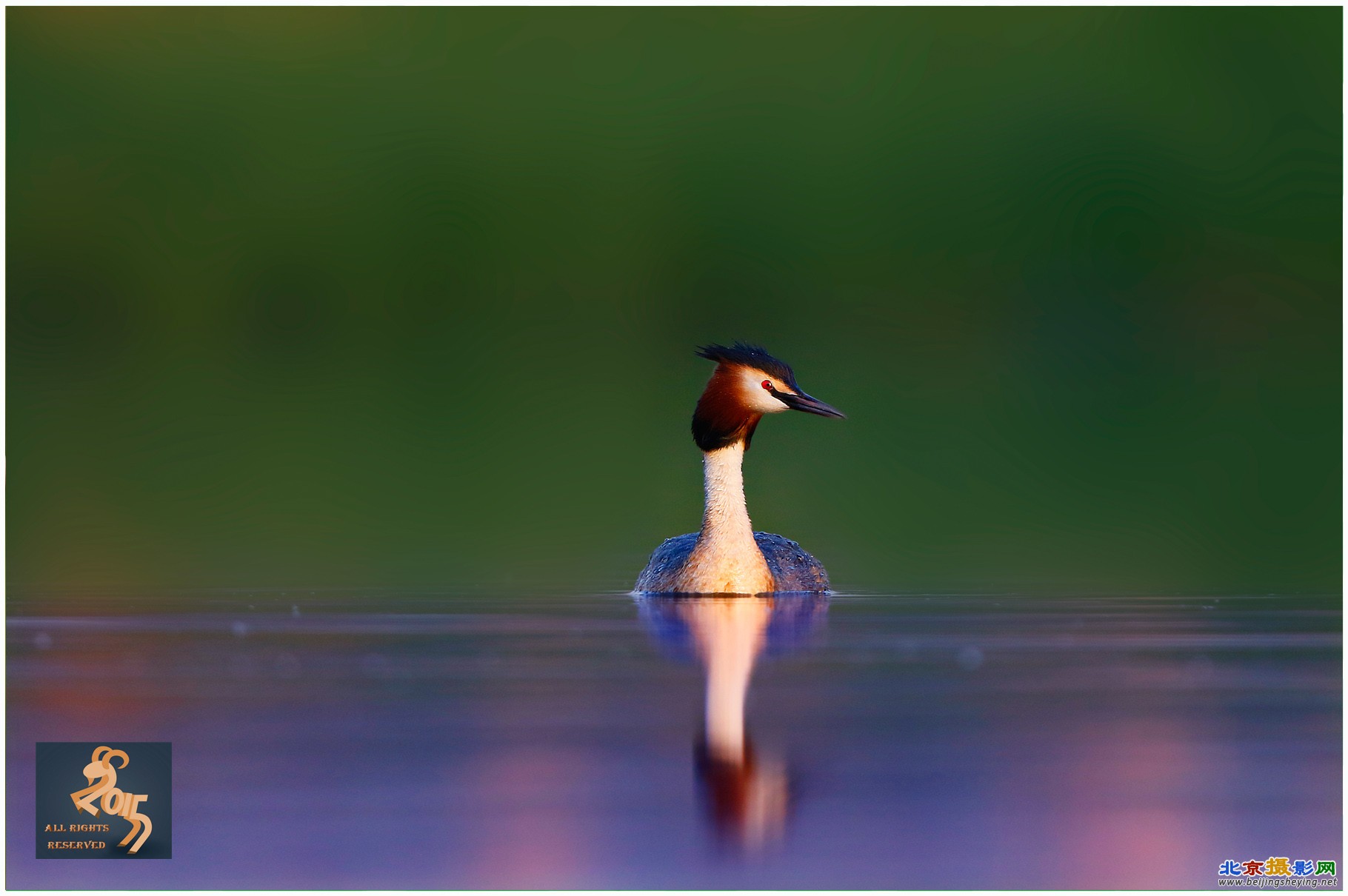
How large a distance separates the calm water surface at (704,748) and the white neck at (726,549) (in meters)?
1.45

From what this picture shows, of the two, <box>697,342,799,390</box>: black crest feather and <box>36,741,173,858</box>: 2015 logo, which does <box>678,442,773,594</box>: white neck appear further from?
<box>36,741,173,858</box>: 2015 logo

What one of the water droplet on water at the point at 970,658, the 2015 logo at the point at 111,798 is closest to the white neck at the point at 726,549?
the water droplet on water at the point at 970,658

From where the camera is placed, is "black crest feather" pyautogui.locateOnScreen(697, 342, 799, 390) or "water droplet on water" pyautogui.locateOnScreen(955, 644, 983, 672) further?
"black crest feather" pyautogui.locateOnScreen(697, 342, 799, 390)

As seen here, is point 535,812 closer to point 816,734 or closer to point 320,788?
point 320,788

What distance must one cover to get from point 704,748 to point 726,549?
5.25 m

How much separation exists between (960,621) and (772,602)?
1446 millimetres

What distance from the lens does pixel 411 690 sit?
6.22m

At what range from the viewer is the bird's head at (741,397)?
10.1 meters

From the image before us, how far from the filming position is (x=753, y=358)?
1016 centimetres

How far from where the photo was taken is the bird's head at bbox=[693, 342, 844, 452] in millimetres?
10125

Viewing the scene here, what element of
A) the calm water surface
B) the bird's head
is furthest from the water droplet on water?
the bird's head

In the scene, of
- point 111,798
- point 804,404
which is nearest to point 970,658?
point 804,404

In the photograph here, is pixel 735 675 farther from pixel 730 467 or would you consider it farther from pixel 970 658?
pixel 730 467

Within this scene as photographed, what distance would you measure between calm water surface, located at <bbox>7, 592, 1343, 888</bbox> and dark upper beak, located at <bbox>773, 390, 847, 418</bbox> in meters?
1.77
